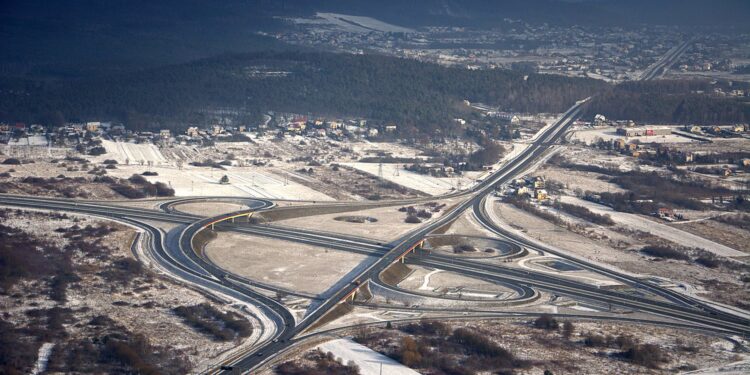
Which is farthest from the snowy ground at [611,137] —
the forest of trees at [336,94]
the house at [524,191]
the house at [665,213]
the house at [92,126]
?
the house at [92,126]

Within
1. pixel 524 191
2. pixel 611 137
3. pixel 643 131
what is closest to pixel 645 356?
pixel 524 191

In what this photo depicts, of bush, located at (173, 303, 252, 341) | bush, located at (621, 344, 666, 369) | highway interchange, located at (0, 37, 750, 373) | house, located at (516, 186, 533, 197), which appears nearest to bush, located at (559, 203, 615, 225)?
house, located at (516, 186, 533, 197)

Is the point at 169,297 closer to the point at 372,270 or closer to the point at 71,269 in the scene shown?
the point at 71,269

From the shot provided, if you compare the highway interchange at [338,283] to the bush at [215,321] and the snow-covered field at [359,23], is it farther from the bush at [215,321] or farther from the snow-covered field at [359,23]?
the snow-covered field at [359,23]

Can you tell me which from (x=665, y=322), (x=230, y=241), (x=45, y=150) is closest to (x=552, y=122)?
(x=45, y=150)

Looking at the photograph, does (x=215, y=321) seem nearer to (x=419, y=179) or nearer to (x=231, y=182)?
(x=231, y=182)

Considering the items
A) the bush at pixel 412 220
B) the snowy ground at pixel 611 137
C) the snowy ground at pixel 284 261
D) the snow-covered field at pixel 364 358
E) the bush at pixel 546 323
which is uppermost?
the snowy ground at pixel 611 137
